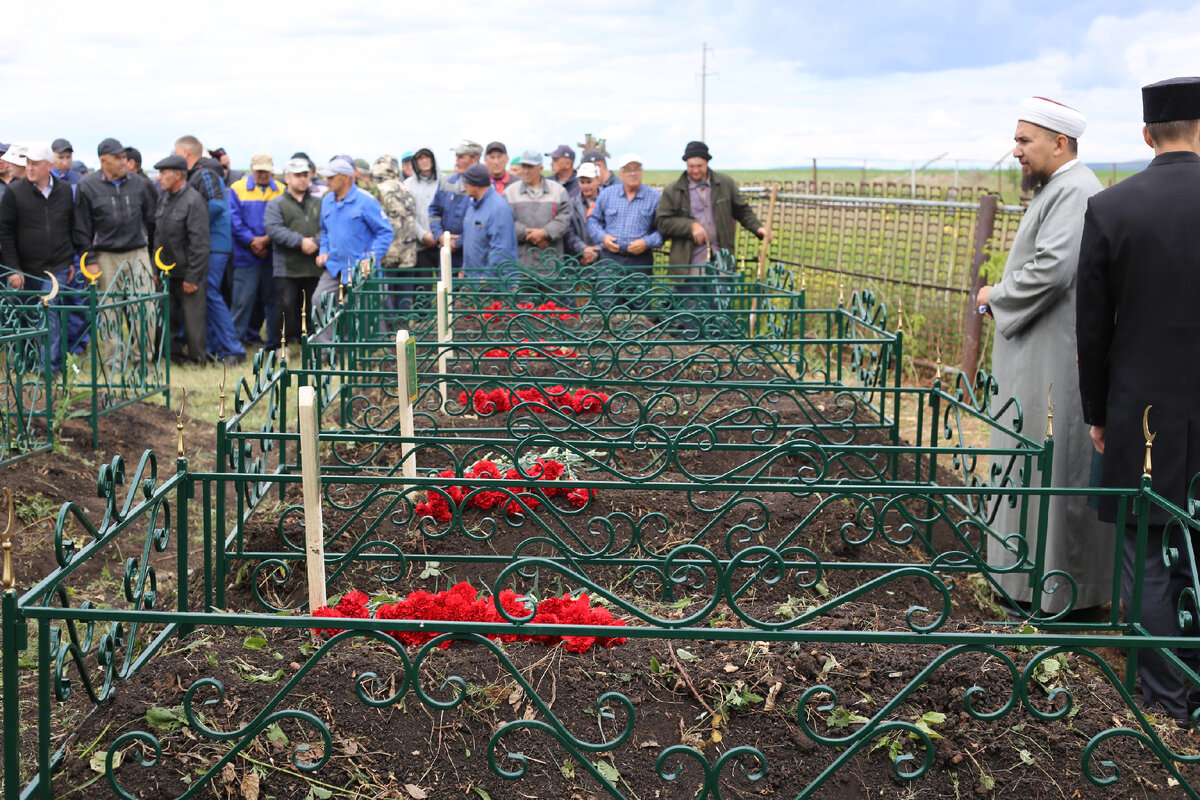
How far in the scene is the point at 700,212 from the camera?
33.4 ft

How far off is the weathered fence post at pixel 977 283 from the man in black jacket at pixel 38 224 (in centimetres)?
783

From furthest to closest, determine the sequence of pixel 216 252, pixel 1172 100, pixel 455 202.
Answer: pixel 216 252 → pixel 455 202 → pixel 1172 100

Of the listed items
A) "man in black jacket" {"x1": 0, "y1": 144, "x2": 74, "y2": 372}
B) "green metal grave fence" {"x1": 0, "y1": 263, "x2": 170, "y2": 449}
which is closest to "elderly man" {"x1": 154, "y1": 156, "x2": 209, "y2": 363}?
"man in black jacket" {"x1": 0, "y1": 144, "x2": 74, "y2": 372}

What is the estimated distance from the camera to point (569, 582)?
450 centimetres

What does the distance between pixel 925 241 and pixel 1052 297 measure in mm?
6079

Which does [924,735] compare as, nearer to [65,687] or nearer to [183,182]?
[65,687]

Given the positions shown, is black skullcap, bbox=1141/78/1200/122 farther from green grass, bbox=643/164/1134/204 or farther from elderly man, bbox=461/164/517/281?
green grass, bbox=643/164/1134/204

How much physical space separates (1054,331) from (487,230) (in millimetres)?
5996

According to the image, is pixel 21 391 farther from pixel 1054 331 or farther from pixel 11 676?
pixel 1054 331

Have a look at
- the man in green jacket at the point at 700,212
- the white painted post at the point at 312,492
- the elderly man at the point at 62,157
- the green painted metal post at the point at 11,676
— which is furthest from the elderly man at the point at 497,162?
the green painted metal post at the point at 11,676

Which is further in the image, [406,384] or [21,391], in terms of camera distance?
[21,391]

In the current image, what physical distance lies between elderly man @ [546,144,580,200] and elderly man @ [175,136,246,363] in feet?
10.9

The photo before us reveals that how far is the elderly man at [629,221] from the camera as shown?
10.3 meters

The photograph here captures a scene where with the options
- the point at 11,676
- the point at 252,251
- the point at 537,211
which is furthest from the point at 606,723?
the point at 252,251
